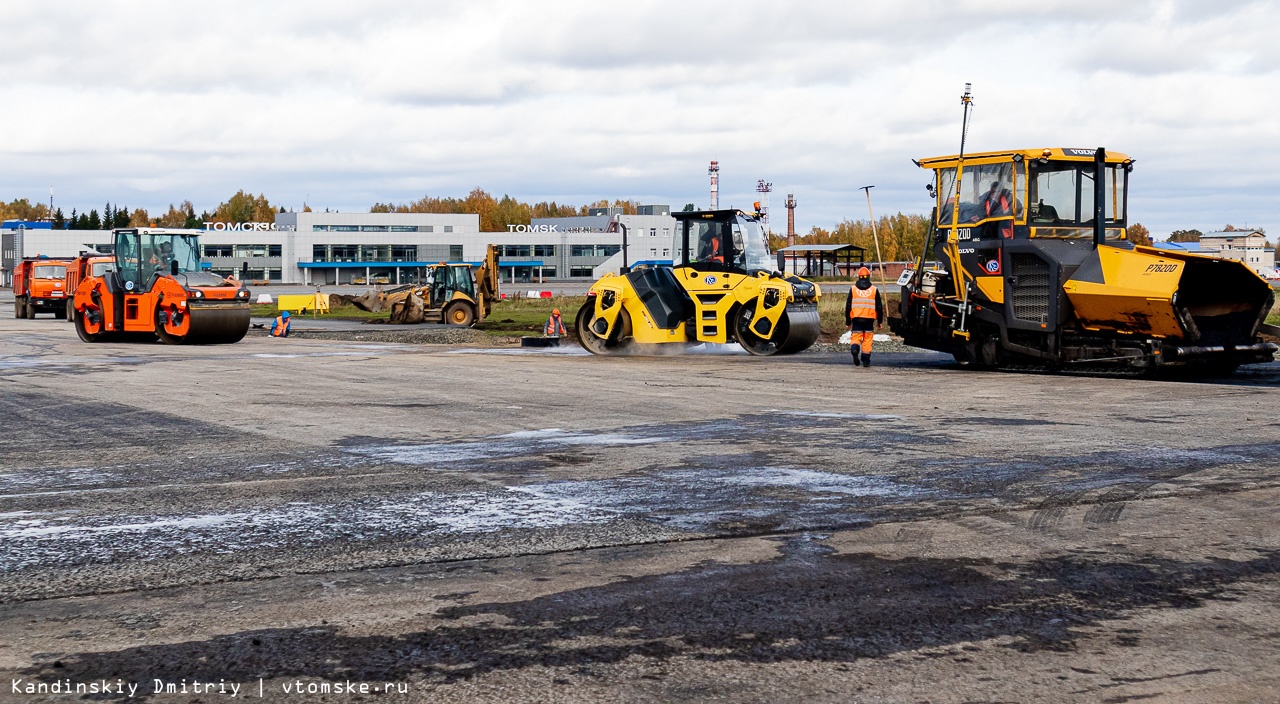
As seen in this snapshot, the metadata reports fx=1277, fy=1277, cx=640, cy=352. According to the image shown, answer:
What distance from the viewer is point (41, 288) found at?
150ft

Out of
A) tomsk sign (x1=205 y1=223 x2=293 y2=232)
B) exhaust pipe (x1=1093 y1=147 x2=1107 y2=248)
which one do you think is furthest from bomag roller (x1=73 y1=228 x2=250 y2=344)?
tomsk sign (x1=205 y1=223 x2=293 y2=232)

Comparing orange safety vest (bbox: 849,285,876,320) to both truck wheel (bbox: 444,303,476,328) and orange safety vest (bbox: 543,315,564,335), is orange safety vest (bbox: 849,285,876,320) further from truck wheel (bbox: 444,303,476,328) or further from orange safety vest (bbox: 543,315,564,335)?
truck wheel (bbox: 444,303,476,328)

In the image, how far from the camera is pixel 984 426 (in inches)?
448

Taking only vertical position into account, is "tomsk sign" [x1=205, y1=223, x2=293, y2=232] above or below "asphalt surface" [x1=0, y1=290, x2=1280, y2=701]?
above

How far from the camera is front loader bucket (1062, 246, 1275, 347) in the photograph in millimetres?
16266

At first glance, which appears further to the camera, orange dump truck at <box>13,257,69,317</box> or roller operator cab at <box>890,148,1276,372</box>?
orange dump truck at <box>13,257,69,317</box>

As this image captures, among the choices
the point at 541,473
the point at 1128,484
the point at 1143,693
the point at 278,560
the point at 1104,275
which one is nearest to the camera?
the point at 1143,693

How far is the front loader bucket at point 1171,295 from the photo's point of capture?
16266 mm

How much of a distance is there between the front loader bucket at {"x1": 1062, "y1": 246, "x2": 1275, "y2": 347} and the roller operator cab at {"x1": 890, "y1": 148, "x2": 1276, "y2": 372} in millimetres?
17

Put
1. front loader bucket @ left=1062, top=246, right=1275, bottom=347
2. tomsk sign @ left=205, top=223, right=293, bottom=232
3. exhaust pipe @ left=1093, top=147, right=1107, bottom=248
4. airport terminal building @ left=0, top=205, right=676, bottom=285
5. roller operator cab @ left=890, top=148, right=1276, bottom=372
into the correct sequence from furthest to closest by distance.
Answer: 1. tomsk sign @ left=205, top=223, right=293, bottom=232
2. airport terminal building @ left=0, top=205, right=676, bottom=285
3. exhaust pipe @ left=1093, top=147, right=1107, bottom=248
4. roller operator cab @ left=890, top=148, right=1276, bottom=372
5. front loader bucket @ left=1062, top=246, right=1275, bottom=347

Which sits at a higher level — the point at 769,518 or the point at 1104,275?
the point at 1104,275

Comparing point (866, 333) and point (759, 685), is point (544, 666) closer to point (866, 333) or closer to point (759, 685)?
point (759, 685)

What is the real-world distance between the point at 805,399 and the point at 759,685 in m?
10.1

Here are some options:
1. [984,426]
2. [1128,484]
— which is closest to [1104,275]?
[984,426]
